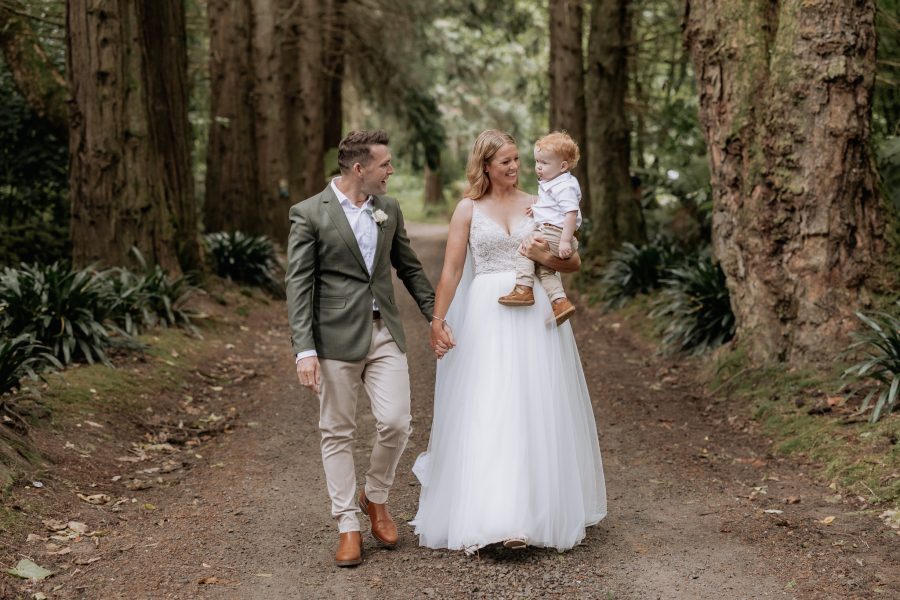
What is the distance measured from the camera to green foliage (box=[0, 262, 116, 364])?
928 centimetres

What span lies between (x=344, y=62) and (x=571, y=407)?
75.8ft

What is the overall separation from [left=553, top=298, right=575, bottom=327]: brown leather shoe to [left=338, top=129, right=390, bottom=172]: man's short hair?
131 cm

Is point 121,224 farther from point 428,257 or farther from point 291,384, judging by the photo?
point 428,257

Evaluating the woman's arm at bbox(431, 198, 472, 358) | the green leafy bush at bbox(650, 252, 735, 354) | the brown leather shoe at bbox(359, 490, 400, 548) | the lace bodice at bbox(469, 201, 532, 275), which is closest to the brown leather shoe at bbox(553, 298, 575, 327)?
the lace bodice at bbox(469, 201, 532, 275)

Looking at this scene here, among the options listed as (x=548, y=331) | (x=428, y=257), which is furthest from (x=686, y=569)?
(x=428, y=257)

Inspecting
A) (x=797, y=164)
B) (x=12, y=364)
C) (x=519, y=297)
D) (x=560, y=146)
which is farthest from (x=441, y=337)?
(x=797, y=164)

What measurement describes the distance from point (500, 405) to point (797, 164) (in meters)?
4.66

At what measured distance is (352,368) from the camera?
5332mm

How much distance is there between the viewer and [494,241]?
219 inches

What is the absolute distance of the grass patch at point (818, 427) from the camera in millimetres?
6566

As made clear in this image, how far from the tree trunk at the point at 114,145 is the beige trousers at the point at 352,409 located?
7.64 metres

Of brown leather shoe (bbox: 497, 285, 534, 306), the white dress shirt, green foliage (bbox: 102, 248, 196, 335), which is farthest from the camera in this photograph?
green foliage (bbox: 102, 248, 196, 335)

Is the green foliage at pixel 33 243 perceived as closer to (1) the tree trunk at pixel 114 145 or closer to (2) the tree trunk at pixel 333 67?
(1) the tree trunk at pixel 114 145

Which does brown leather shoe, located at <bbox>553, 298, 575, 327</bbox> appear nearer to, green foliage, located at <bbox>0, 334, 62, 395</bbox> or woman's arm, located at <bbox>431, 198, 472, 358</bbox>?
woman's arm, located at <bbox>431, 198, 472, 358</bbox>
